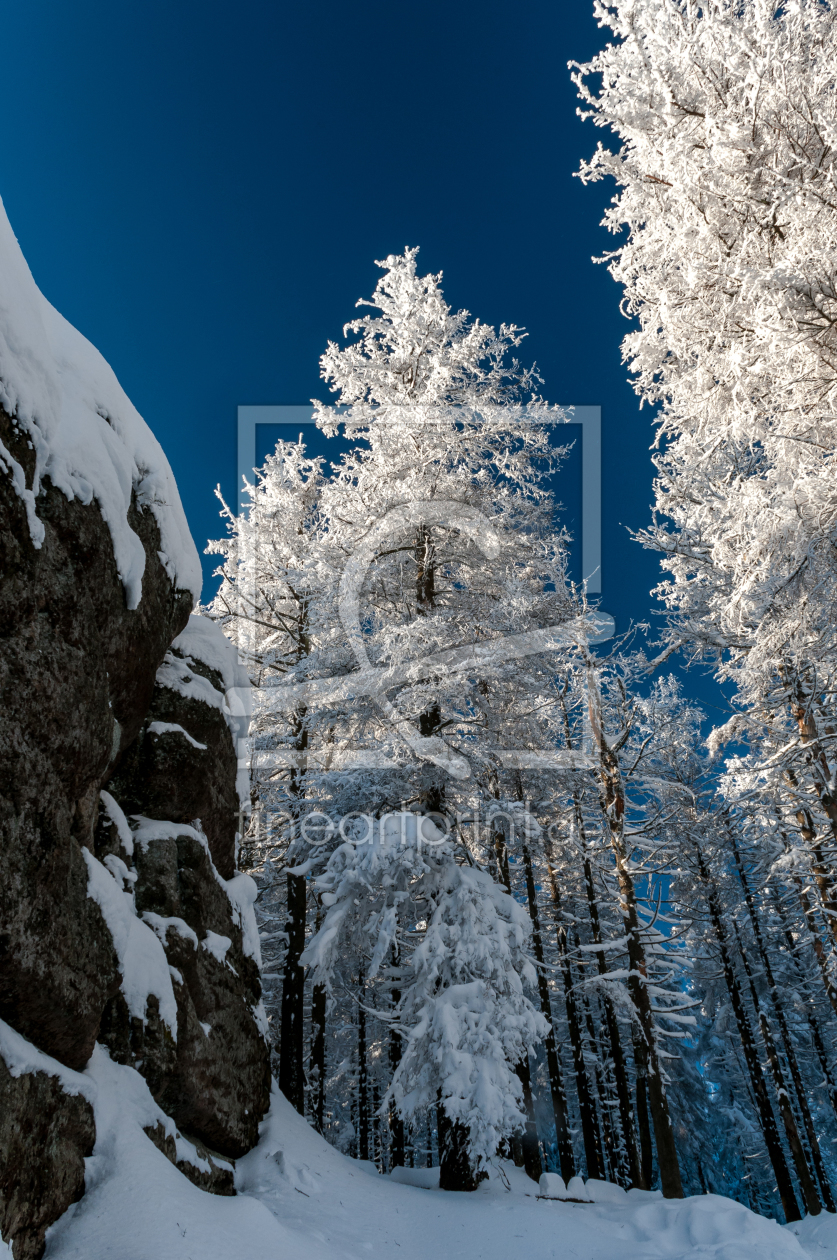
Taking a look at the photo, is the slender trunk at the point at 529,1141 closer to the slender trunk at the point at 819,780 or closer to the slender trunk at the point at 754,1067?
the slender trunk at the point at 754,1067

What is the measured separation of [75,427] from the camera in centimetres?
505

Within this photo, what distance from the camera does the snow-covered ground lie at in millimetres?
4113

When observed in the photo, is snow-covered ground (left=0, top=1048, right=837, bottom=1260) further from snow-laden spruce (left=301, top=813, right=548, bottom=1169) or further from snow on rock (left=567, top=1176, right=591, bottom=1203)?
snow-laden spruce (left=301, top=813, right=548, bottom=1169)

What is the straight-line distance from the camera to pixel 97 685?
530 centimetres

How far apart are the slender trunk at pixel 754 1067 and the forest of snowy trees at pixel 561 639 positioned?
13cm

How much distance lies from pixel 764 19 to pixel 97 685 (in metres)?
9.14

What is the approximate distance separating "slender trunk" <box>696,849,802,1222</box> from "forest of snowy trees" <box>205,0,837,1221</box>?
0.43ft

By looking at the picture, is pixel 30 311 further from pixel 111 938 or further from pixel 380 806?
pixel 380 806

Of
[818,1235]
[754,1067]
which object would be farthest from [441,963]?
[754,1067]

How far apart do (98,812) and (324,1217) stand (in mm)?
4357

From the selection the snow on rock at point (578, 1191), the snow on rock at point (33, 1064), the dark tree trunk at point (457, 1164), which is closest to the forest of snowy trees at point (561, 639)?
the dark tree trunk at point (457, 1164)

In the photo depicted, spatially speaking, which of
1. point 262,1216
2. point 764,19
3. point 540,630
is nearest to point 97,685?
point 262,1216

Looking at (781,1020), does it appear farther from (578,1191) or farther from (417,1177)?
(417,1177)

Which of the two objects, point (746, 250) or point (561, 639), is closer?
point (746, 250)
